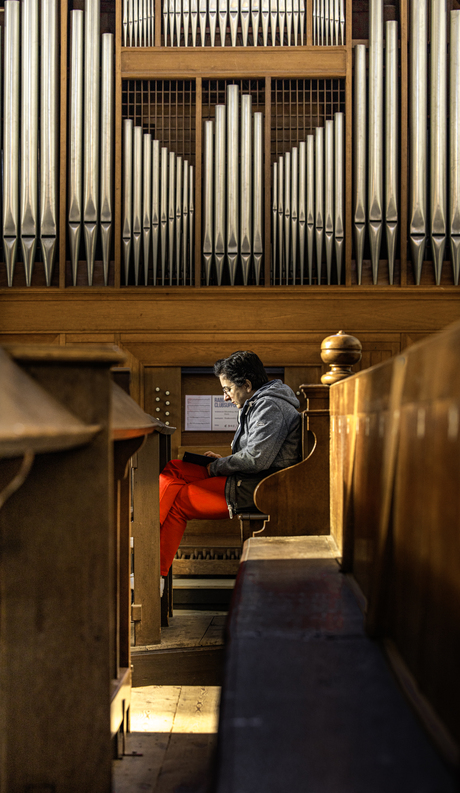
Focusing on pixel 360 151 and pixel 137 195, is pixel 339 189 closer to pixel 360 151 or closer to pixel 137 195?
pixel 360 151

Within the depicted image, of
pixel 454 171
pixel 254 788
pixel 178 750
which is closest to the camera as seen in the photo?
pixel 254 788

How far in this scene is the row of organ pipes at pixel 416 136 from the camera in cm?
439

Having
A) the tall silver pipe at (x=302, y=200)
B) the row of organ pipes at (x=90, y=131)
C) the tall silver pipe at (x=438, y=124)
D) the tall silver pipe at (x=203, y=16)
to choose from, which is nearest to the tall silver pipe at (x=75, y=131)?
the row of organ pipes at (x=90, y=131)

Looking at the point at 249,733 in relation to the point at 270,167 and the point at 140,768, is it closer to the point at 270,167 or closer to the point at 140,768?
the point at 140,768

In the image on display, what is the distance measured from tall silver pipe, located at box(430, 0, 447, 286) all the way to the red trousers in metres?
2.36

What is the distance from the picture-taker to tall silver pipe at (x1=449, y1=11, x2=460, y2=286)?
14.4 ft

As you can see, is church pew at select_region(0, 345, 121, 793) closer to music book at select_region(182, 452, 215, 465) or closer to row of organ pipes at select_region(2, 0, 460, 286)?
music book at select_region(182, 452, 215, 465)

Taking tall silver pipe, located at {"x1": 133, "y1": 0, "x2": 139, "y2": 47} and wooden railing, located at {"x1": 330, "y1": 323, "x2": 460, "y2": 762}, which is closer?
wooden railing, located at {"x1": 330, "y1": 323, "x2": 460, "y2": 762}

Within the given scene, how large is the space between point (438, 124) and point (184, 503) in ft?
10.4

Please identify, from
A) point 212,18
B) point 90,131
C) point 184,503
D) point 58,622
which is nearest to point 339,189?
point 212,18

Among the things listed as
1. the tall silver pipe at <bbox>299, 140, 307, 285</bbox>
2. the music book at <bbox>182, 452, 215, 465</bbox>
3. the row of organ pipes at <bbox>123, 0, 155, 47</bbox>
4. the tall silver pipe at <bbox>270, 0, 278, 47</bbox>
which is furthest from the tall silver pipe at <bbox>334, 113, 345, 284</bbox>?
the music book at <bbox>182, 452, 215, 465</bbox>

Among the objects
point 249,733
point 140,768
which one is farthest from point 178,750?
point 249,733

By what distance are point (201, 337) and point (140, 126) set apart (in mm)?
1593

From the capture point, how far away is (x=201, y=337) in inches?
176
